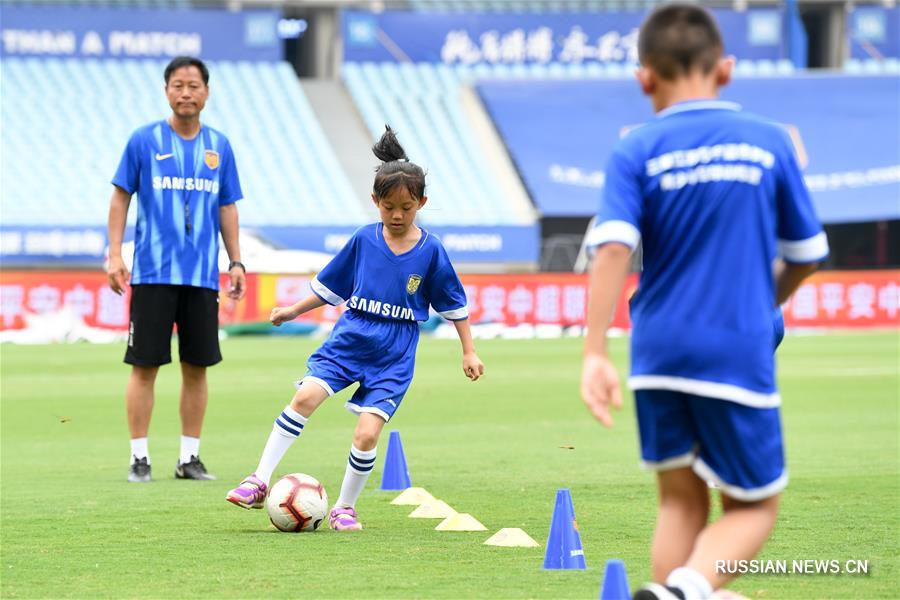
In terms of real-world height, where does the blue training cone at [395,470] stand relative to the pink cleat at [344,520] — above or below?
below

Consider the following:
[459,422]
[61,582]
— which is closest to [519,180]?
[459,422]

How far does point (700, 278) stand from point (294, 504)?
342 centimetres

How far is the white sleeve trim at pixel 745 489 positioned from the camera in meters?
4.35

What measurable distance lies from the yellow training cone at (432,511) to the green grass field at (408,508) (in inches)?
4.3

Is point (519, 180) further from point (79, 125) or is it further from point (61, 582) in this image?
point (61, 582)

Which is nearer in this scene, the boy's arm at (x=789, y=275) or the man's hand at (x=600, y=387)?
the man's hand at (x=600, y=387)

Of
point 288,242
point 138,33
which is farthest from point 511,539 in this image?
point 138,33

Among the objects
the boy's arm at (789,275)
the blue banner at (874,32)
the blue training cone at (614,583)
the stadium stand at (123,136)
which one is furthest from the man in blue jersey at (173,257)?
the blue banner at (874,32)

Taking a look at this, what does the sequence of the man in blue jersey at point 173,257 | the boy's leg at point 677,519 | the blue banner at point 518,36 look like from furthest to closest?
the blue banner at point 518,36 → the man in blue jersey at point 173,257 → the boy's leg at point 677,519

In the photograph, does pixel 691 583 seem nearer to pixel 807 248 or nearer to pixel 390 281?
pixel 807 248

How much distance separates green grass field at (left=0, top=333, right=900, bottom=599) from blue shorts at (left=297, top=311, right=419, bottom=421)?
2.00ft

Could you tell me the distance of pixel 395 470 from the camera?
29.6 ft

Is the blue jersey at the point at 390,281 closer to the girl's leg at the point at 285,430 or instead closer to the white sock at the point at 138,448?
the girl's leg at the point at 285,430

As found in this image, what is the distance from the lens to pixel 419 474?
32.3 feet
